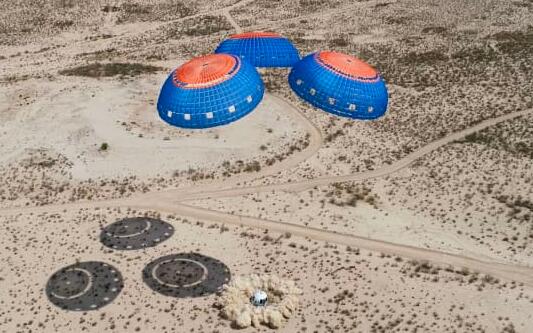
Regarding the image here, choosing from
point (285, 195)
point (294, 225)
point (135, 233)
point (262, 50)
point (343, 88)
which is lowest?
point (135, 233)

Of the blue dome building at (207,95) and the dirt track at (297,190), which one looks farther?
the blue dome building at (207,95)

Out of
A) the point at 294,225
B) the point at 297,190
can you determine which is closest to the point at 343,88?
the point at 297,190

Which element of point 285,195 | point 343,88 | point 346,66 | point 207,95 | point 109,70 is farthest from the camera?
point 109,70

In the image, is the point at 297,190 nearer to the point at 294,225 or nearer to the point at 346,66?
the point at 294,225

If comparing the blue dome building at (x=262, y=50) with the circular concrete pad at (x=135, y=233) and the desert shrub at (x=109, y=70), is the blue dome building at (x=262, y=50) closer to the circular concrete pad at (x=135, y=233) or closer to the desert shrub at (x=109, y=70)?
the desert shrub at (x=109, y=70)

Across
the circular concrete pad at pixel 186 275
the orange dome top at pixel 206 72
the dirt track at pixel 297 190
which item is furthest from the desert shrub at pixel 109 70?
the circular concrete pad at pixel 186 275

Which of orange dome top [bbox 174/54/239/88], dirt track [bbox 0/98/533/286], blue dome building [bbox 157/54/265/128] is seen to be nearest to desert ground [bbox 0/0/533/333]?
dirt track [bbox 0/98/533/286]
